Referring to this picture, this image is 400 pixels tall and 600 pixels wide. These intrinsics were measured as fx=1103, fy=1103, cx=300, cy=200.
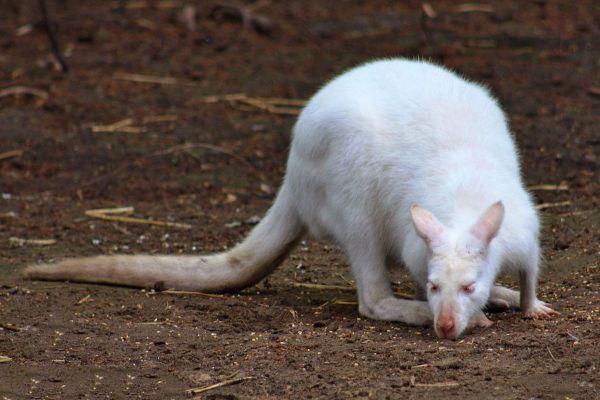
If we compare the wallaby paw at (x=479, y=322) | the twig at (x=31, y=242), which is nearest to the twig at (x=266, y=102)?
the twig at (x=31, y=242)

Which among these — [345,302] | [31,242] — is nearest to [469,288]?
[345,302]

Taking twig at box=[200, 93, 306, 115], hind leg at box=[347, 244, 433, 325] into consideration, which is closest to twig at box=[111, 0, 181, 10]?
twig at box=[200, 93, 306, 115]

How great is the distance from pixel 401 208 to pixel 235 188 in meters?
2.85

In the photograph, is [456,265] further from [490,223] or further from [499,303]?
[499,303]

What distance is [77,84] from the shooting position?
9422 mm

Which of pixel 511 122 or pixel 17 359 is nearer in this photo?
pixel 17 359

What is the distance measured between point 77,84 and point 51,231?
3.15 m

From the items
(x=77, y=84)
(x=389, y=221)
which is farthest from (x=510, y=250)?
(x=77, y=84)

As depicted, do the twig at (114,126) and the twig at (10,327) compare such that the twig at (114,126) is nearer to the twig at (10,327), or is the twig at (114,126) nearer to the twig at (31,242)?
the twig at (31,242)

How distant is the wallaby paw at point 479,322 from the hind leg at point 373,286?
421mm

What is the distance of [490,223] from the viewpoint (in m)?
4.02

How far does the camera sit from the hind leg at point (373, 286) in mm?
4773

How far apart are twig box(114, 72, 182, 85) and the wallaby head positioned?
5.67 meters

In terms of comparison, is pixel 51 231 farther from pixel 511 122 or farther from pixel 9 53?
pixel 9 53
